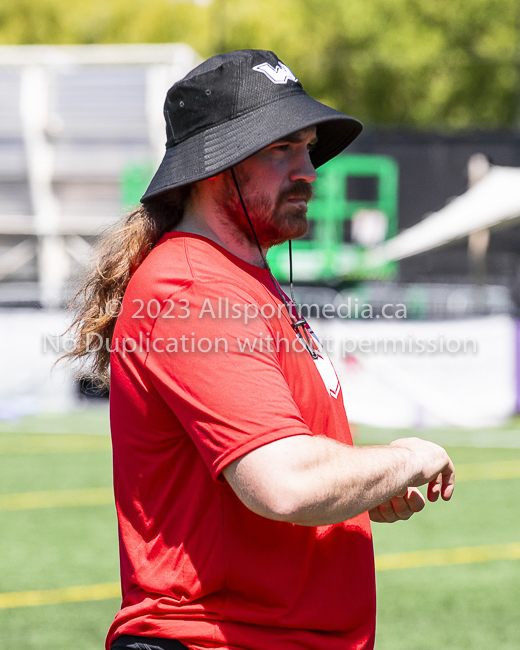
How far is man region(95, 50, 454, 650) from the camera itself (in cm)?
147

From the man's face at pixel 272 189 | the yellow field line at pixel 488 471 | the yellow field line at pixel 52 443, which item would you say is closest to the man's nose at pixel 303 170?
the man's face at pixel 272 189

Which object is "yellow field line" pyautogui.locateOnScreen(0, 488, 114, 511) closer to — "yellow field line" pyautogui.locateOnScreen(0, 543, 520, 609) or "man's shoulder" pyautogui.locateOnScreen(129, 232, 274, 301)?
"yellow field line" pyautogui.locateOnScreen(0, 543, 520, 609)

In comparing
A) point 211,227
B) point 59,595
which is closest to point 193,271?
point 211,227

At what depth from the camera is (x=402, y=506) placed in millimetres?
1918

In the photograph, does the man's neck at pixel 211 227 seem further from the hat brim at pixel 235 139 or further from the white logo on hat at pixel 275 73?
the white logo on hat at pixel 275 73

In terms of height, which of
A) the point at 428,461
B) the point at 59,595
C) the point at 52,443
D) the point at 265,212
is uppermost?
the point at 265,212

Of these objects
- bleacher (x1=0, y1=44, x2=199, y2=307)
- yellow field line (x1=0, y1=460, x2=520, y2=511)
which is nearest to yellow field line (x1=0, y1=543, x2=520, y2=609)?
yellow field line (x1=0, y1=460, x2=520, y2=511)

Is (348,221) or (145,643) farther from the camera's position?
(348,221)

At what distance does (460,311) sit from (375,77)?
70.5ft

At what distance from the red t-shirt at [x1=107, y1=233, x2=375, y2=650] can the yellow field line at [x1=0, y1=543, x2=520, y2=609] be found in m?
3.45

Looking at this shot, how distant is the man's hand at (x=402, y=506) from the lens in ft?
6.22

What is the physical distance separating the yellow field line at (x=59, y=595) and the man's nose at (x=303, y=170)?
3.84 meters

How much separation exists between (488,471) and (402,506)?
7076mm

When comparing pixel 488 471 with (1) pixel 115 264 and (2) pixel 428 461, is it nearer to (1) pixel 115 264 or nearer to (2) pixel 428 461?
(2) pixel 428 461
